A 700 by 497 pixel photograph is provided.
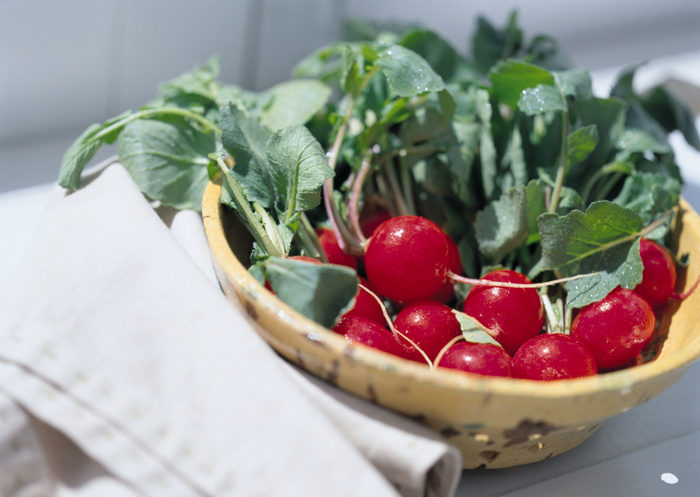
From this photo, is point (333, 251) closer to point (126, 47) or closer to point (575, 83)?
point (575, 83)

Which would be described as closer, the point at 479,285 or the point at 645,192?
the point at 479,285

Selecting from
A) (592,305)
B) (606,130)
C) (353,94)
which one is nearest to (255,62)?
(353,94)

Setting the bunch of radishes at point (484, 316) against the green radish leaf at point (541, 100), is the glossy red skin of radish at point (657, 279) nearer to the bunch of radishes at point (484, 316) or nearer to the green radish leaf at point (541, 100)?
the bunch of radishes at point (484, 316)

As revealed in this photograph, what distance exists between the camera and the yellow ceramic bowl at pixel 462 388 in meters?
0.36

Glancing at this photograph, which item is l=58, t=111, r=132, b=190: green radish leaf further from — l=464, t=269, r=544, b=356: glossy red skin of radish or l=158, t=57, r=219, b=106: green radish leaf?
l=464, t=269, r=544, b=356: glossy red skin of radish

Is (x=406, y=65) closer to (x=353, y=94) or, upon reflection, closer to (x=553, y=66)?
(x=353, y=94)

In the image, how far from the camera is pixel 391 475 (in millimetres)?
386

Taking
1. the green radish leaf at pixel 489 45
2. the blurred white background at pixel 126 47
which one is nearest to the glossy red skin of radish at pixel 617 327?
the green radish leaf at pixel 489 45

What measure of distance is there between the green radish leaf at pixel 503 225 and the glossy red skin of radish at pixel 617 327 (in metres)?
0.09

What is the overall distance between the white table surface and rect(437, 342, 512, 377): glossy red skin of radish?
0.09 metres

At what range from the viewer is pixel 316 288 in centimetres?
41

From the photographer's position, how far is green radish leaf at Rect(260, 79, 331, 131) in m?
0.63

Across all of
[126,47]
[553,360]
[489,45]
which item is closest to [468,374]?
[553,360]

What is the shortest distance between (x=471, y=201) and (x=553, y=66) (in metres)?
0.25
